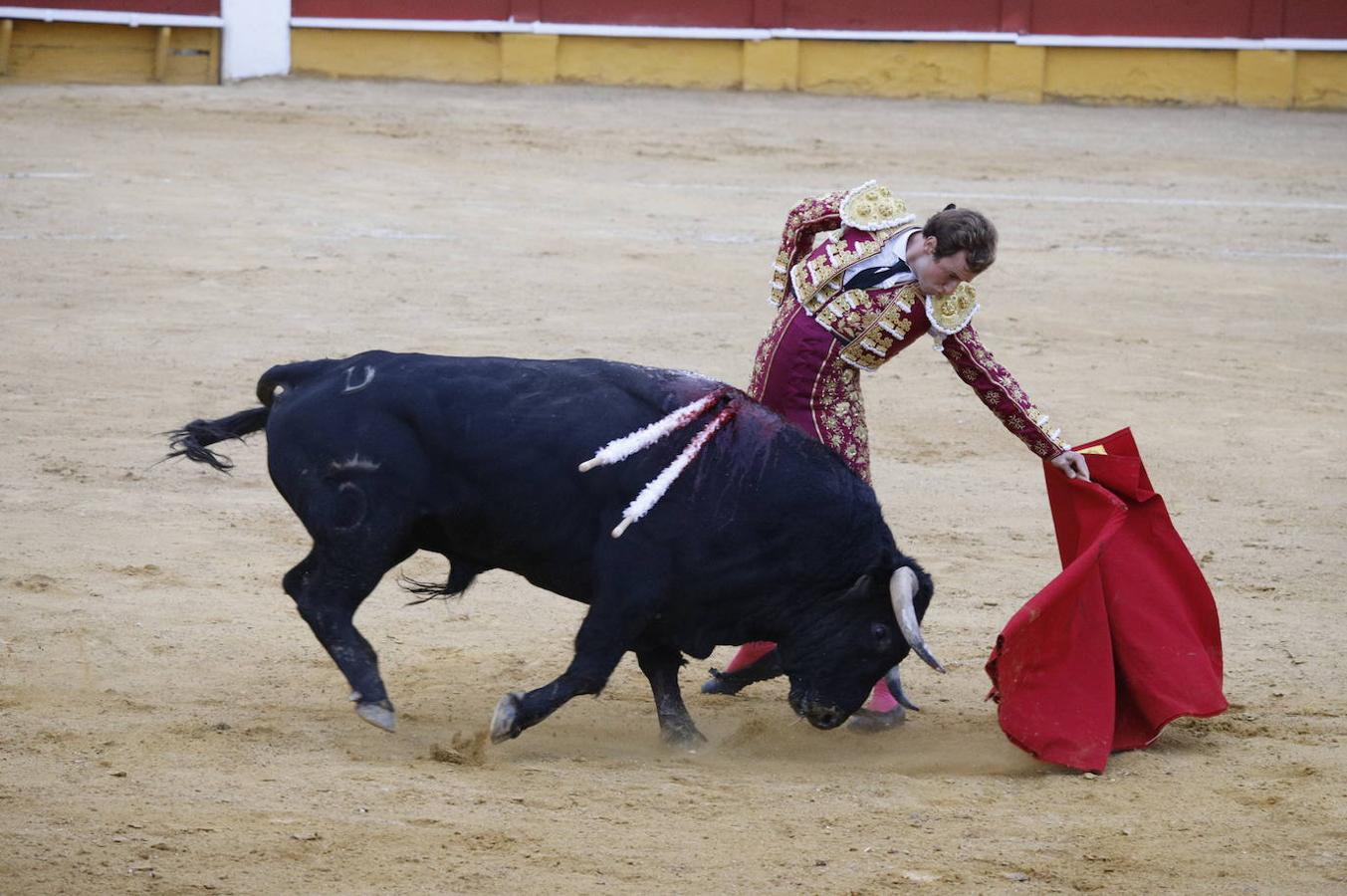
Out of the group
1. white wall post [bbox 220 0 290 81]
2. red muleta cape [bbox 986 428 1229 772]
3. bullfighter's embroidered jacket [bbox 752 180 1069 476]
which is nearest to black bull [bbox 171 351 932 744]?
bullfighter's embroidered jacket [bbox 752 180 1069 476]

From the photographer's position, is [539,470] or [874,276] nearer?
[539,470]

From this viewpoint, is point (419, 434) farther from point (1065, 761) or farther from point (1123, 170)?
point (1123, 170)

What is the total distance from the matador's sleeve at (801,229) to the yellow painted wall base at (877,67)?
10248mm

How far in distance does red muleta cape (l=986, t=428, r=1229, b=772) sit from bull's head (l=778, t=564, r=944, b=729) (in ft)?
0.78

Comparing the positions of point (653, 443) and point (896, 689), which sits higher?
point (653, 443)

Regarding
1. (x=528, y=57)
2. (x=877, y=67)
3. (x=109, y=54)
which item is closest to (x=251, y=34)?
(x=109, y=54)

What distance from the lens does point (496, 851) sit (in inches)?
117

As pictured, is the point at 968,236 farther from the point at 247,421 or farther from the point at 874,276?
the point at 247,421

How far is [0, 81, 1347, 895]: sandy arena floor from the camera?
10.1ft

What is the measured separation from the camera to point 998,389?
3656 millimetres

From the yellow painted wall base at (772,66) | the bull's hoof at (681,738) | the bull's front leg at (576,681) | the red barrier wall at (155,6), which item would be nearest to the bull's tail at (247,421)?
the bull's front leg at (576,681)

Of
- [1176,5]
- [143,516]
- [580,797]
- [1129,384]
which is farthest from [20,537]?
[1176,5]

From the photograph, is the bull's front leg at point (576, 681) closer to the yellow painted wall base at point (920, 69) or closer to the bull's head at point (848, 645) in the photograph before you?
the bull's head at point (848, 645)

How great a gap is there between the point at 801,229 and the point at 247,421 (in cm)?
124
